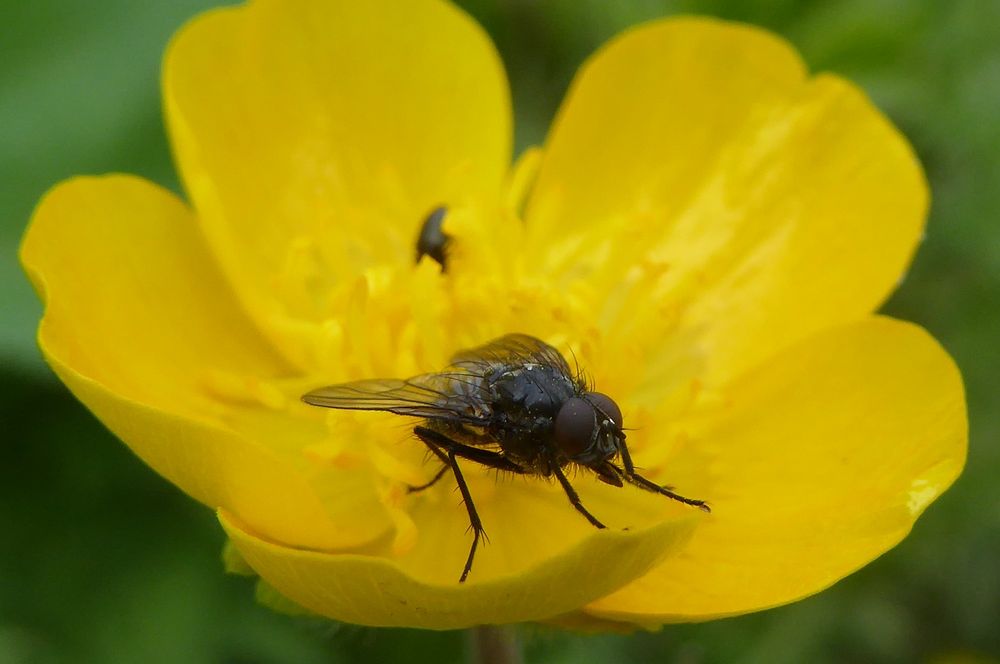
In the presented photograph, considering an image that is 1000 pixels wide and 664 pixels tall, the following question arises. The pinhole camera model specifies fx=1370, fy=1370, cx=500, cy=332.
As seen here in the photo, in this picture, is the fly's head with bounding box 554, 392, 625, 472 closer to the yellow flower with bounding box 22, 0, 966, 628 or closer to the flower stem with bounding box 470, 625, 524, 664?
the yellow flower with bounding box 22, 0, 966, 628

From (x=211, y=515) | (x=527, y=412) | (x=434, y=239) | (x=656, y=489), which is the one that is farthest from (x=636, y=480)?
(x=211, y=515)

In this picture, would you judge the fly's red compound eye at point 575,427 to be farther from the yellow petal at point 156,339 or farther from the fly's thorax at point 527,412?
the yellow petal at point 156,339

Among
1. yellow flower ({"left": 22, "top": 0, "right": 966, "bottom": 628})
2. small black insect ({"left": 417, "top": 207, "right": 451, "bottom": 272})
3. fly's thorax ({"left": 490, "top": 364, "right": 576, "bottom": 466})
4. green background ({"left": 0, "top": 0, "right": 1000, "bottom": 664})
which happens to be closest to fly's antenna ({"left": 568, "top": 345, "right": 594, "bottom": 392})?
yellow flower ({"left": 22, "top": 0, "right": 966, "bottom": 628})

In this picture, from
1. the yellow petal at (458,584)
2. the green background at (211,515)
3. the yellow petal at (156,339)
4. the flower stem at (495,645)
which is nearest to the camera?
the yellow petal at (458,584)

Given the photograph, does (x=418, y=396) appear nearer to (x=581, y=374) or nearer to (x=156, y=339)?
(x=581, y=374)

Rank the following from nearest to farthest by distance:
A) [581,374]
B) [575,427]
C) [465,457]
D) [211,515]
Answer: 1. [575,427]
2. [465,457]
3. [581,374]
4. [211,515]

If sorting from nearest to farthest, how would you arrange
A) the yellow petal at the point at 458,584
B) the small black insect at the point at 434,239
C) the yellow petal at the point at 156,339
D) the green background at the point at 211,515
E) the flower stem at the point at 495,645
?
the yellow petal at the point at 458,584 < the yellow petal at the point at 156,339 < the flower stem at the point at 495,645 < the small black insect at the point at 434,239 < the green background at the point at 211,515

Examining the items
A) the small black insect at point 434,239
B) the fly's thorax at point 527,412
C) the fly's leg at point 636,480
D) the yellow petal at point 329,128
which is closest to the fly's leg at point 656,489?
the fly's leg at point 636,480
